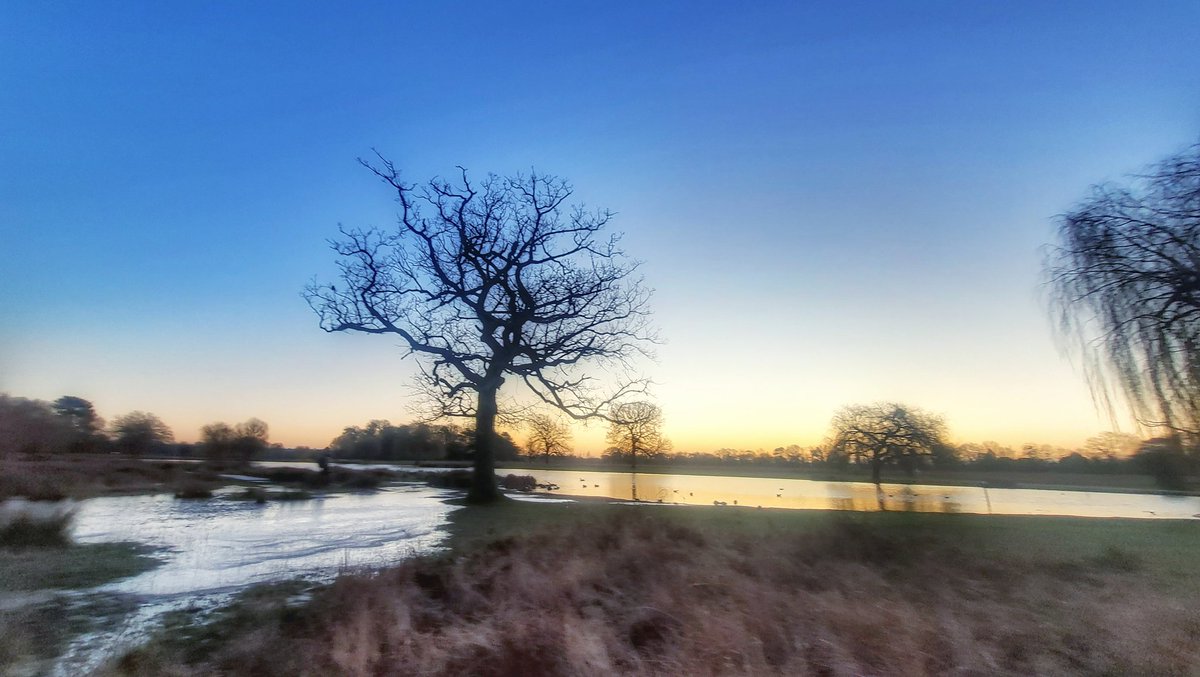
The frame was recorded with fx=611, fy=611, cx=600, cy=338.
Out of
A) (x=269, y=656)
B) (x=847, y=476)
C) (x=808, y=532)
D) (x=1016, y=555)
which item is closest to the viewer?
(x=269, y=656)

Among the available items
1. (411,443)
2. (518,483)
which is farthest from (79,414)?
(518,483)

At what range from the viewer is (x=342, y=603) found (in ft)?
25.0

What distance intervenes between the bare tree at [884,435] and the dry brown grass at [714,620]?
1111 inches

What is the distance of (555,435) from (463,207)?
28.3 feet

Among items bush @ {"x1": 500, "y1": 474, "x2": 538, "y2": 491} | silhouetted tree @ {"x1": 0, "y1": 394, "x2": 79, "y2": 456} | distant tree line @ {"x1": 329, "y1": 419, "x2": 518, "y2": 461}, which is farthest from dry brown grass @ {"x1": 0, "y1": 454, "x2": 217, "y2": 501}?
bush @ {"x1": 500, "y1": 474, "x2": 538, "y2": 491}

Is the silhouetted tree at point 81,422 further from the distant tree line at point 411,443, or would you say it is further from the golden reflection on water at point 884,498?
the golden reflection on water at point 884,498

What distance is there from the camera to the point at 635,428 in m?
22.8

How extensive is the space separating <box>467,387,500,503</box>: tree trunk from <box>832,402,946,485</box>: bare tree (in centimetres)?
2549

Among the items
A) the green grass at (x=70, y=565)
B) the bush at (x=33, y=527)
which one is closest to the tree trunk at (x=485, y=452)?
the green grass at (x=70, y=565)

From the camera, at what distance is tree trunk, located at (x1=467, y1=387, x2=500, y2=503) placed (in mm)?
19656

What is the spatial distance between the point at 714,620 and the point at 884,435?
38050 mm

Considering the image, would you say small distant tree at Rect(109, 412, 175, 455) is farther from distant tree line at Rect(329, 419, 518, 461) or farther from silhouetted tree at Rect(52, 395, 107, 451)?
distant tree line at Rect(329, 419, 518, 461)

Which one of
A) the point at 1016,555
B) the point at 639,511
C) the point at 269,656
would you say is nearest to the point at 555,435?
the point at 639,511

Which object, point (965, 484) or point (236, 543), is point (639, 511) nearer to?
point (236, 543)
